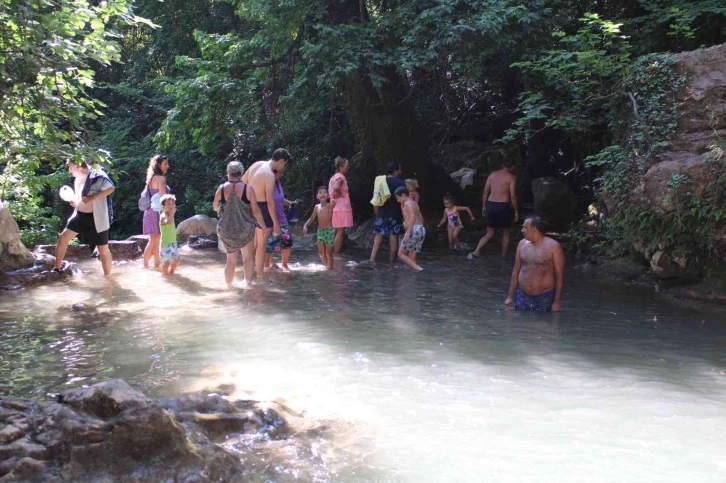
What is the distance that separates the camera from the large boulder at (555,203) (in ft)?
47.6

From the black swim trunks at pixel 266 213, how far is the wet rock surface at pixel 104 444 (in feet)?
20.6

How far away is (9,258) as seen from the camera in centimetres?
923

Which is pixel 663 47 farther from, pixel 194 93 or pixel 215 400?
pixel 215 400

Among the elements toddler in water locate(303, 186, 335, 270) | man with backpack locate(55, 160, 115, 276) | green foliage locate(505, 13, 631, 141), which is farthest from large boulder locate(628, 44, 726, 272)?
man with backpack locate(55, 160, 115, 276)

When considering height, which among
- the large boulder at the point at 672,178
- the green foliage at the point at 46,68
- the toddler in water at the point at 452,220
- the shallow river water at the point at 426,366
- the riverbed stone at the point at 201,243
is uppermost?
the green foliage at the point at 46,68

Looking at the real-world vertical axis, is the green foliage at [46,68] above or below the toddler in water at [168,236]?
above

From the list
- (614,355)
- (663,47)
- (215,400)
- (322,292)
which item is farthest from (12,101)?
(663,47)

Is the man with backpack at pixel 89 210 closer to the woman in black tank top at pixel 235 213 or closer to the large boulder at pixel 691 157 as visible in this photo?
the woman in black tank top at pixel 235 213

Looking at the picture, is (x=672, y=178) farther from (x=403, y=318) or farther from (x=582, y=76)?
(x=403, y=318)

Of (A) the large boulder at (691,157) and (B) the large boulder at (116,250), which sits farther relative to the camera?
(B) the large boulder at (116,250)

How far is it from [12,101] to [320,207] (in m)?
5.94

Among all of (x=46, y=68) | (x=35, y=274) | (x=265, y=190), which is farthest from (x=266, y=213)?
(x=46, y=68)

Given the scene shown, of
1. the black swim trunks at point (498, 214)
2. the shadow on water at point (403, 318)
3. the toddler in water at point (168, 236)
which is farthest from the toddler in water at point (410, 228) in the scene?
the toddler in water at point (168, 236)

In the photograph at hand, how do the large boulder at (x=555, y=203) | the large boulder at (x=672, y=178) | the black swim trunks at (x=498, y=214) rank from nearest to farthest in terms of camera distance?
the large boulder at (x=672, y=178)
the black swim trunks at (x=498, y=214)
the large boulder at (x=555, y=203)
